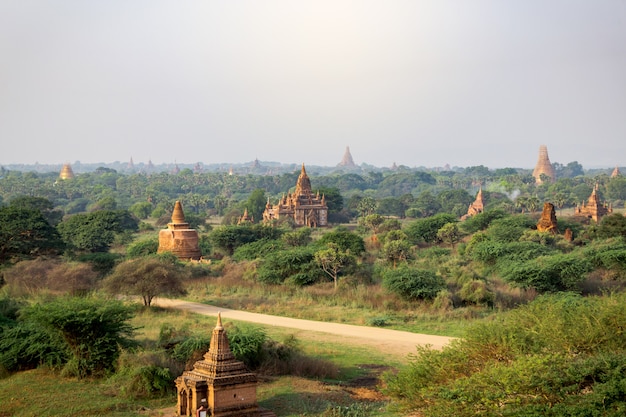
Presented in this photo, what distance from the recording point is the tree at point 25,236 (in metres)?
39.9

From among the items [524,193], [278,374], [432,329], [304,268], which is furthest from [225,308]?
[524,193]

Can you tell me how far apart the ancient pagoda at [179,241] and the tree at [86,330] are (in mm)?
22263

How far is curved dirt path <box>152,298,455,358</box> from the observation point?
943 inches

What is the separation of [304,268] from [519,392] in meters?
22.3

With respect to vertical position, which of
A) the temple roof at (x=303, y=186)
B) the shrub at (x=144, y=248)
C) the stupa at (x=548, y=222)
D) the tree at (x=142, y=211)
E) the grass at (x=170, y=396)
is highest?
the temple roof at (x=303, y=186)

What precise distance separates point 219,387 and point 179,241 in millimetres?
27728

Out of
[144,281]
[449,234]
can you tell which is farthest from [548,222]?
[144,281]

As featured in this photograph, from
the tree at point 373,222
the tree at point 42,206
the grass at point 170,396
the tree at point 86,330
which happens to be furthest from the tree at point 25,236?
the tree at point 42,206

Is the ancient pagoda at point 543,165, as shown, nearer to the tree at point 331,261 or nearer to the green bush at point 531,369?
the tree at point 331,261

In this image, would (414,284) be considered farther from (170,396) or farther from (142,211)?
(142,211)

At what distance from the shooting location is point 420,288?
99.5ft

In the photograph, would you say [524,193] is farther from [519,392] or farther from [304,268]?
[519,392]

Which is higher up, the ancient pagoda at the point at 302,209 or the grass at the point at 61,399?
the ancient pagoda at the point at 302,209

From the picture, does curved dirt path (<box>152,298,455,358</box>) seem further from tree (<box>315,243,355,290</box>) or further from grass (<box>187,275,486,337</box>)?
tree (<box>315,243,355,290</box>)
